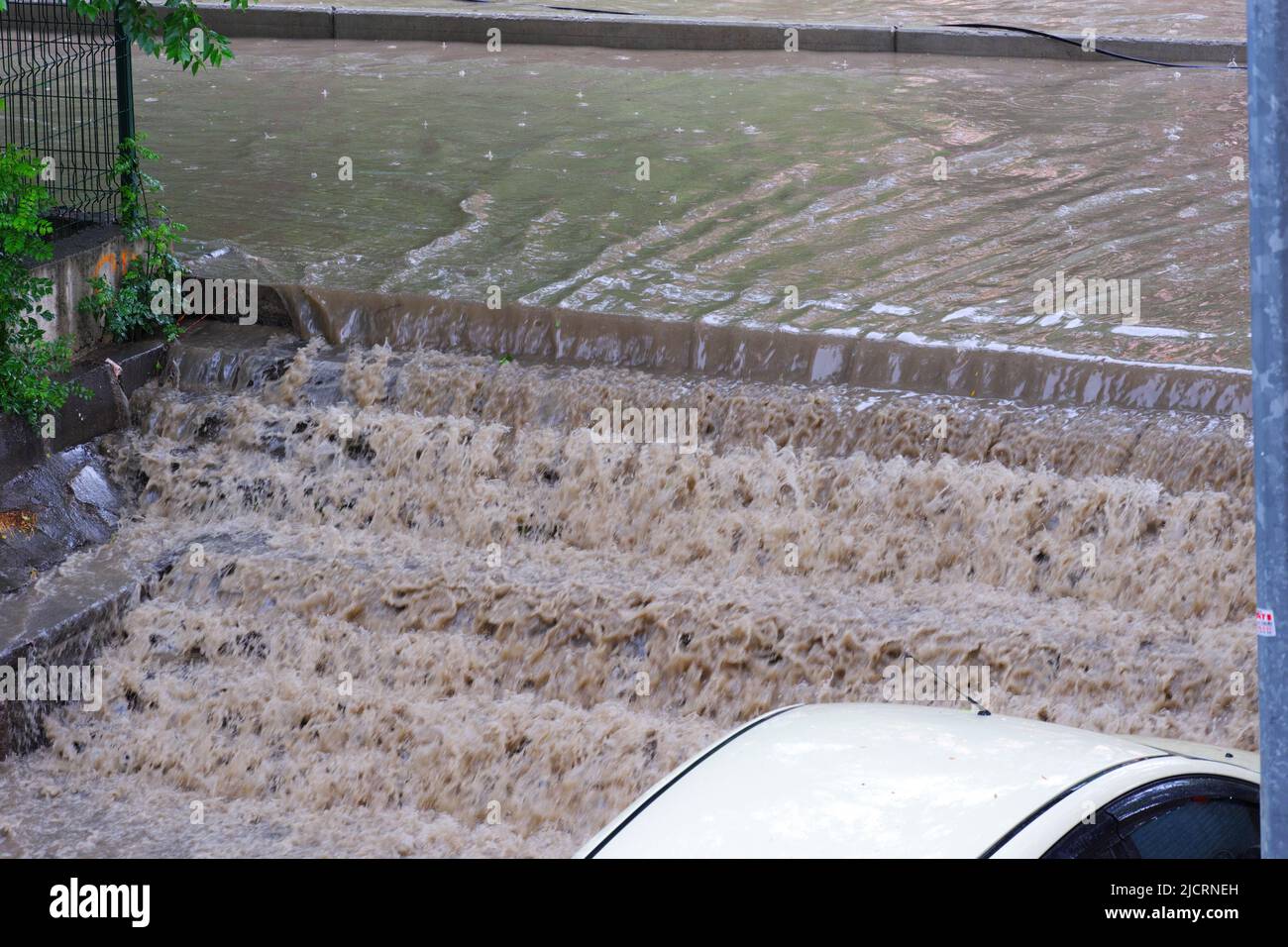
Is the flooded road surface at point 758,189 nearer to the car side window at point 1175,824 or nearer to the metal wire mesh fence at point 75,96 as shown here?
the metal wire mesh fence at point 75,96

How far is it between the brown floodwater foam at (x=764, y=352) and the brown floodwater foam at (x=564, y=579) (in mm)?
29

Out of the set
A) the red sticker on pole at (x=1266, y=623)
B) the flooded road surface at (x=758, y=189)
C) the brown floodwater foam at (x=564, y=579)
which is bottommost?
the brown floodwater foam at (x=564, y=579)

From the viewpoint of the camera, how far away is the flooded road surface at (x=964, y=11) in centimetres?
1591

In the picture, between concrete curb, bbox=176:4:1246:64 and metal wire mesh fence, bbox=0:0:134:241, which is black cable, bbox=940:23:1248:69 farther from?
metal wire mesh fence, bbox=0:0:134:241

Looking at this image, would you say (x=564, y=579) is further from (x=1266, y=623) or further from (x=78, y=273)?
(x=1266, y=623)

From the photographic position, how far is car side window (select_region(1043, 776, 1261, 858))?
290cm

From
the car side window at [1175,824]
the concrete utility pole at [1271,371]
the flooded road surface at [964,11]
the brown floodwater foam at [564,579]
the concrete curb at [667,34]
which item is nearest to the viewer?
the concrete utility pole at [1271,371]

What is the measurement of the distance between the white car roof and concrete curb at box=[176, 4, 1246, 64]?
12.9 m

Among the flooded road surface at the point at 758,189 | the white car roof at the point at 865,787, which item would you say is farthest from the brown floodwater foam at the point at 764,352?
the white car roof at the point at 865,787

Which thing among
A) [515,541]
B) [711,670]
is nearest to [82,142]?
[515,541]

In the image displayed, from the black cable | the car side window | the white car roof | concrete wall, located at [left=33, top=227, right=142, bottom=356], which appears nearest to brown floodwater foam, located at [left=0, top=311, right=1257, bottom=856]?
concrete wall, located at [left=33, top=227, right=142, bottom=356]

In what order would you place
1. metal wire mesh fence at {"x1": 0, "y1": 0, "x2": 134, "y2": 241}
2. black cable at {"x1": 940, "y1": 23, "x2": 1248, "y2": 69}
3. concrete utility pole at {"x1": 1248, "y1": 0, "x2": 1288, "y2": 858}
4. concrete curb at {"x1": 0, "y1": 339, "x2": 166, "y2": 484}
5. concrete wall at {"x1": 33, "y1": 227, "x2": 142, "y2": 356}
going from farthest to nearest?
black cable at {"x1": 940, "y1": 23, "x2": 1248, "y2": 69} < metal wire mesh fence at {"x1": 0, "y1": 0, "x2": 134, "y2": 241} < concrete wall at {"x1": 33, "y1": 227, "x2": 142, "y2": 356} < concrete curb at {"x1": 0, "y1": 339, "x2": 166, "y2": 484} < concrete utility pole at {"x1": 1248, "y1": 0, "x2": 1288, "y2": 858}

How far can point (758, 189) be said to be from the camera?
10.7 metres
